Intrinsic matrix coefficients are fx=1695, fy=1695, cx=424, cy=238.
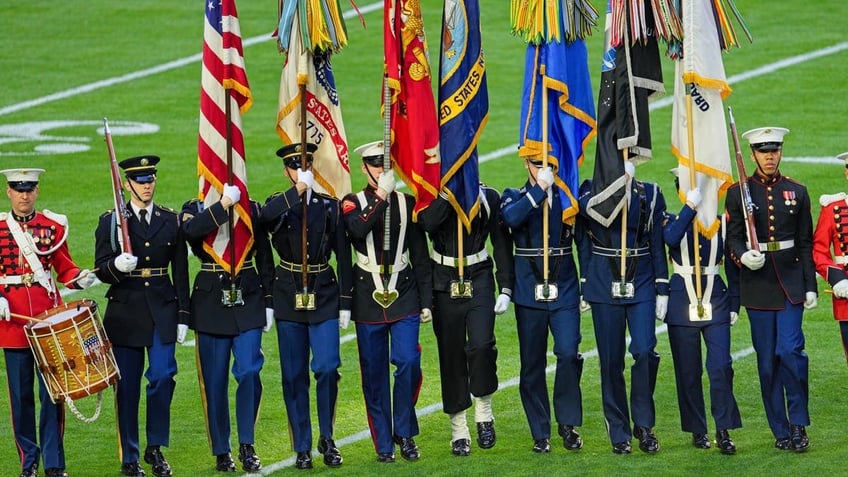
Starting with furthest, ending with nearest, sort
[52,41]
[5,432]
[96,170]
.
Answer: [52,41]
[96,170]
[5,432]

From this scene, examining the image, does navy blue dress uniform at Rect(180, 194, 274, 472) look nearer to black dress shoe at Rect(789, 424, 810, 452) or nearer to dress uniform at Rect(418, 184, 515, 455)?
dress uniform at Rect(418, 184, 515, 455)

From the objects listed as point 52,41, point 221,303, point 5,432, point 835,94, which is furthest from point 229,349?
point 52,41

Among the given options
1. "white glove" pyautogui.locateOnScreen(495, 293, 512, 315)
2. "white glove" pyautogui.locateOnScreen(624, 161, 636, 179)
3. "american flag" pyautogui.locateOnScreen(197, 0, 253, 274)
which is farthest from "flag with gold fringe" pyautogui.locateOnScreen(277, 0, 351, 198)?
"white glove" pyautogui.locateOnScreen(624, 161, 636, 179)

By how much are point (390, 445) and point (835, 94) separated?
1352 centimetres

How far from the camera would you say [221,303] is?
476 inches

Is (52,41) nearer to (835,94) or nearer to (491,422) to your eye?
(835,94)

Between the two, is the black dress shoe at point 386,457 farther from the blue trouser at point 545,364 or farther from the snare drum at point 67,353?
the snare drum at point 67,353

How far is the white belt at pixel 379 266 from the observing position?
12.2 metres

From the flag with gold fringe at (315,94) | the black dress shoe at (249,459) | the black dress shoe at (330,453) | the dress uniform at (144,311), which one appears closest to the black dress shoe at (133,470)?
the dress uniform at (144,311)

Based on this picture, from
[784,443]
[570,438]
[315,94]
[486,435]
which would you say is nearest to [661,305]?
[570,438]

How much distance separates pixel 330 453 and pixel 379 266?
139 centimetres

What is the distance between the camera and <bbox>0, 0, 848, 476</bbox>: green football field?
12359 mm

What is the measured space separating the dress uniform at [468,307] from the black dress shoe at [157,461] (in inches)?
80.3

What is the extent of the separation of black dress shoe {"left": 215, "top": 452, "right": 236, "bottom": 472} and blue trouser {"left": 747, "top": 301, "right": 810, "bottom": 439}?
3.86 meters
